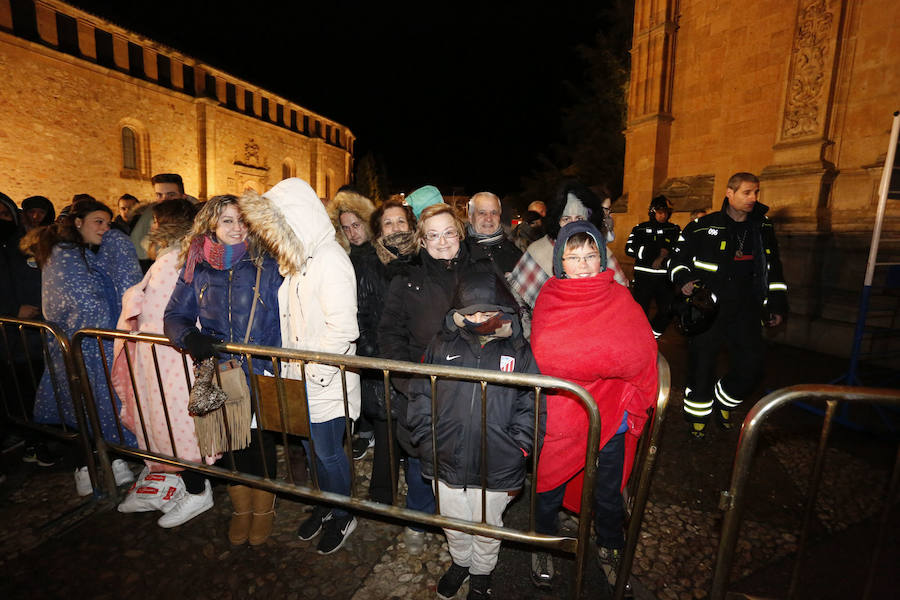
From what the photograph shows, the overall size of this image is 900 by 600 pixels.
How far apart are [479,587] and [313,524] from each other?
114cm

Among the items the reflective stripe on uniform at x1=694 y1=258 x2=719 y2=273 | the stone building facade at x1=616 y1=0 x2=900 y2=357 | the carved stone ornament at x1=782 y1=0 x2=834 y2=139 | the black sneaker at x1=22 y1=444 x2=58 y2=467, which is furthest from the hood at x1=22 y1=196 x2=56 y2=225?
the carved stone ornament at x1=782 y1=0 x2=834 y2=139

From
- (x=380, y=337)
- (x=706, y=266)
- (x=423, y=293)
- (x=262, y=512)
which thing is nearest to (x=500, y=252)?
(x=423, y=293)

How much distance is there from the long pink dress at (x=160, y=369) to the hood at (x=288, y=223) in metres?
0.76

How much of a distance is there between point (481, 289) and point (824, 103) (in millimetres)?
7481

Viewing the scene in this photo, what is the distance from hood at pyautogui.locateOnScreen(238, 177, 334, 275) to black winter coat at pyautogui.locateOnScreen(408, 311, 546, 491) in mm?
969

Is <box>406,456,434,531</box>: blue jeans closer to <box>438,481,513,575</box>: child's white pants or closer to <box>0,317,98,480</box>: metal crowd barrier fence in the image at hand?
<box>438,481,513,575</box>: child's white pants

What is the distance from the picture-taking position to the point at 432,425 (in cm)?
217

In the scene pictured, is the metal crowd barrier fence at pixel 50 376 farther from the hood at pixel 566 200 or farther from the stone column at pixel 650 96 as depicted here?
the stone column at pixel 650 96

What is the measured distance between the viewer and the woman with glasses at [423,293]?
2475mm

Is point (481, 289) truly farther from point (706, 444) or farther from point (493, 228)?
point (706, 444)

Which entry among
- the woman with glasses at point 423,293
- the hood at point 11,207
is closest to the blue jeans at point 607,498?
the woman with glasses at point 423,293

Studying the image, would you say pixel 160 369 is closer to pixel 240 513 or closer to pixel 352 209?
pixel 240 513

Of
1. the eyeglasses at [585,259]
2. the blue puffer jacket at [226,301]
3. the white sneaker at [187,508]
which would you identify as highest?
the eyeglasses at [585,259]

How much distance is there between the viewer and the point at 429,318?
248cm
